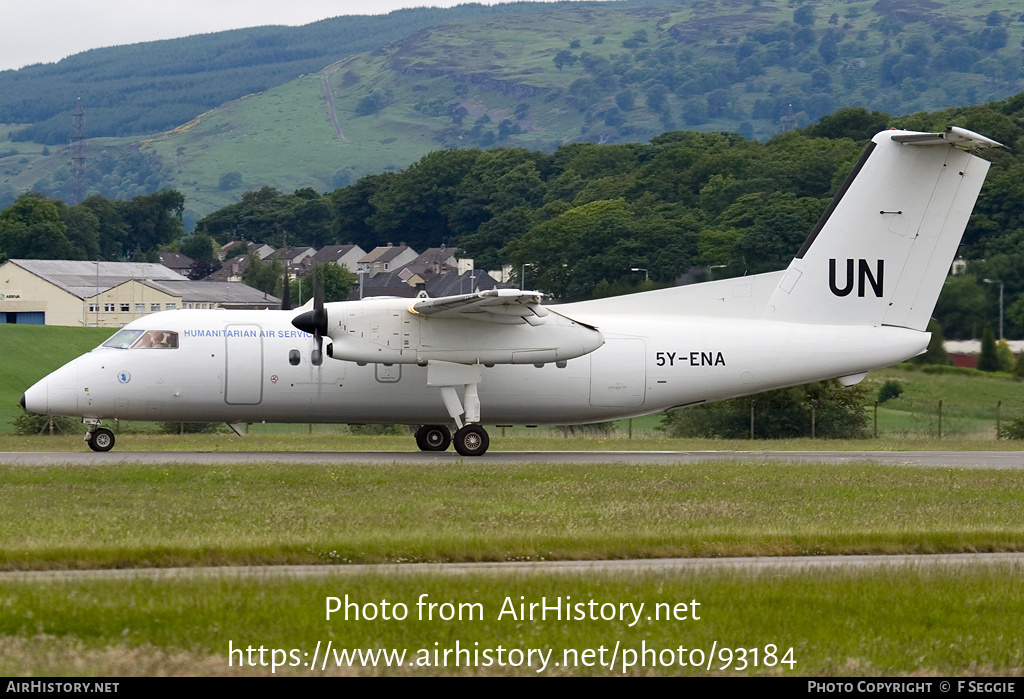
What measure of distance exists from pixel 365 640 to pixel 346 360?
14.8 m

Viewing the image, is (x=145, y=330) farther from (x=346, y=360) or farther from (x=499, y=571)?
(x=499, y=571)

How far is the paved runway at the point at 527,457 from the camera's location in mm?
23391

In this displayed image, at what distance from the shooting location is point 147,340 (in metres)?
25.0

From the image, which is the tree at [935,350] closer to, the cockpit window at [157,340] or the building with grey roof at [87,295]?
the cockpit window at [157,340]

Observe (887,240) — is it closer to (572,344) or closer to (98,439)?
(572,344)

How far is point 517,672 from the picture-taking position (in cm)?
894

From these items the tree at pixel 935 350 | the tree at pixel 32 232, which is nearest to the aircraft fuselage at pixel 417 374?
the tree at pixel 935 350

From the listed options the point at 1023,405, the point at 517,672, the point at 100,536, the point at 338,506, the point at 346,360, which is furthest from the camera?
the point at 1023,405

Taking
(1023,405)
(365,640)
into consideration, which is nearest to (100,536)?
(365,640)

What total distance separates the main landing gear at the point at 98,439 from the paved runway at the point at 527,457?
14 cm

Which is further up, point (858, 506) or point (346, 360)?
point (346, 360)

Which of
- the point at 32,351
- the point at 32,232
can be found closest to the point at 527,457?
the point at 32,351

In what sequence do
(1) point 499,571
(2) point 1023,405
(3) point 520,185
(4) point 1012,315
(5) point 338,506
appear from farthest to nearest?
1. (3) point 520,185
2. (2) point 1023,405
3. (4) point 1012,315
4. (5) point 338,506
5. (1) point 499,571

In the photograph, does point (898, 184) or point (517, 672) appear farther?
point (898, 184)
